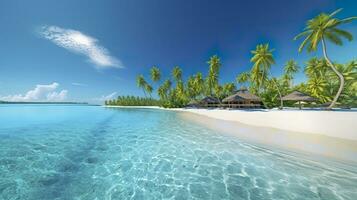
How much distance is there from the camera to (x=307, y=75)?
31047 millimetres

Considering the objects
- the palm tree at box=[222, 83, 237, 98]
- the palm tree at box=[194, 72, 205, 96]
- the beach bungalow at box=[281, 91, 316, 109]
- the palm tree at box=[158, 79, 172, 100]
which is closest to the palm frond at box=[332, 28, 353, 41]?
the beach bungalow at box=[281, 91, 316, 109]

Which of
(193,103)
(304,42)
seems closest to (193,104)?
(193,103)

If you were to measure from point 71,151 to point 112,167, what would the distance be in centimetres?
312

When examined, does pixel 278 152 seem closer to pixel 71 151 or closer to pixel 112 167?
pixel 112 167

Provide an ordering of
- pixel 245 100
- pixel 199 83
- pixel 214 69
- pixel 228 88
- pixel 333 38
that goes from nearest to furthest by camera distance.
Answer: pixel 333 38, pixel 245 100, pixel 214 69, pixel 199 83, pixel 228 88

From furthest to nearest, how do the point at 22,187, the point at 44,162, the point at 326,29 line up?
the point at 326,29 → the point at 44,162 → the point at 22,187

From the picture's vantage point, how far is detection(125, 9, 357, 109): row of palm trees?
646 inches

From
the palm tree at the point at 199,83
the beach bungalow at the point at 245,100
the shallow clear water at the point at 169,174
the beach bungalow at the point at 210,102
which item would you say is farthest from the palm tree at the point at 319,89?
the shallow clear water at the point at 169,174

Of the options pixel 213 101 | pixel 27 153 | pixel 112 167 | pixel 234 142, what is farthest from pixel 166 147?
pixel 213 101

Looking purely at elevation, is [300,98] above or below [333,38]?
below

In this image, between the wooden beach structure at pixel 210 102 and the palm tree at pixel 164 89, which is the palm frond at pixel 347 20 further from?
the palm tree at pixel 164 89

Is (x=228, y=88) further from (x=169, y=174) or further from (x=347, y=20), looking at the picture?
(x=169, y=174)

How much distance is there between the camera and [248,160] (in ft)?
17.9

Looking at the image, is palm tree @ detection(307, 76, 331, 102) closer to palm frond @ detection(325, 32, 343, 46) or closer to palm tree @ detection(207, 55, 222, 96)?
palm frond @ detection(325, 32, 343, 46)
